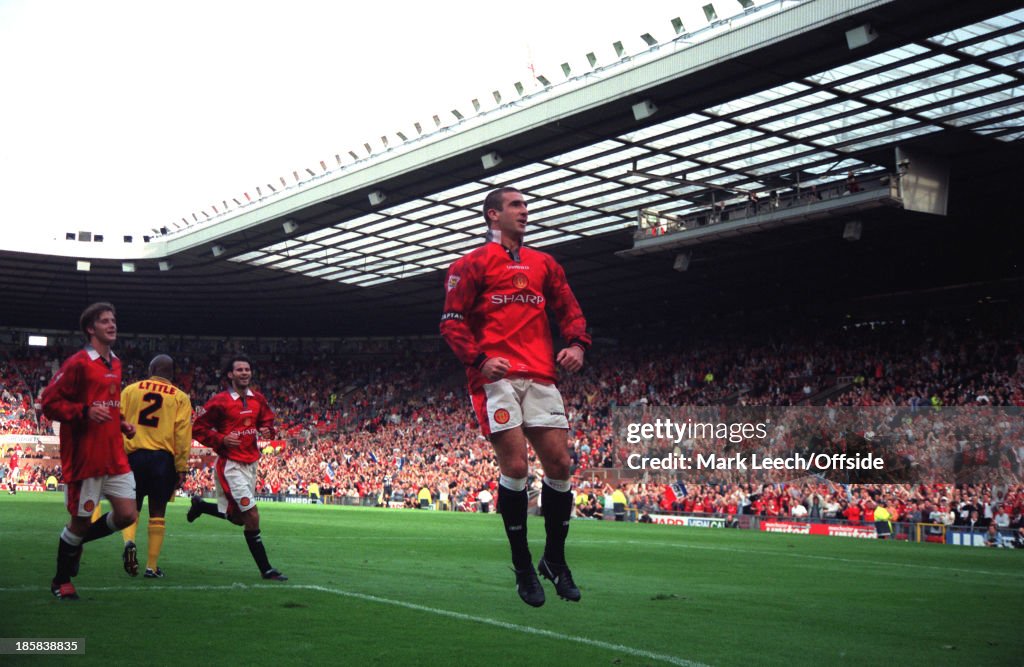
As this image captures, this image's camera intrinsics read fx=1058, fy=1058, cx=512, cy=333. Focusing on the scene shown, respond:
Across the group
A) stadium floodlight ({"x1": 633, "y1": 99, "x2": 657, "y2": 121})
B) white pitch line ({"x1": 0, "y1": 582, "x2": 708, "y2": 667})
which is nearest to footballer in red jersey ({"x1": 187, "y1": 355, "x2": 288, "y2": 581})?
white pitch line ({"x1": 0, "y1": 582, "x2": 708, "y2": 667})

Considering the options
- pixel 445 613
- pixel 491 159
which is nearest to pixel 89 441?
pixel 445 613

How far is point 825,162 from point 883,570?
1660 cm

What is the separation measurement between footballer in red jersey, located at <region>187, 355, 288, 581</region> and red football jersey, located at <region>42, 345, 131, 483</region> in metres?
1.79

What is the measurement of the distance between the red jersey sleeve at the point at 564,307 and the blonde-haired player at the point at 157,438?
5.03 m

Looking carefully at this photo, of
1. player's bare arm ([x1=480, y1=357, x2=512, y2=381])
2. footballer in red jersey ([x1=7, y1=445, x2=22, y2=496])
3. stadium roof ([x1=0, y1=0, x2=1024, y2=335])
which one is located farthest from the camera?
footballer in red jersey ([x1=7, y1=445, x2=22, y2=496])

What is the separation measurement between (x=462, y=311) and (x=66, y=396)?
349cm

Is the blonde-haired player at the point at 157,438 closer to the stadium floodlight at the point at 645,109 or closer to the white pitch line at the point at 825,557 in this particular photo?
the white pitch line at the point at 825,557

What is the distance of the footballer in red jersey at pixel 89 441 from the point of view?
7875 millimetres

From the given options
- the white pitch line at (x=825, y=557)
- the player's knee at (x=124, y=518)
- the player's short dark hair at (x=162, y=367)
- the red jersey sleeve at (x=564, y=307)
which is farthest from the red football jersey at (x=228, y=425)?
the white pitch line at (x=825, y=557)

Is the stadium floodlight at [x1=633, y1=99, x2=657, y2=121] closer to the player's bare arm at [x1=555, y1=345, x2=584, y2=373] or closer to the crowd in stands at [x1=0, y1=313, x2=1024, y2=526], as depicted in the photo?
the crowd in stands at [x1=0, y1=313, x2=1024, y2=526]

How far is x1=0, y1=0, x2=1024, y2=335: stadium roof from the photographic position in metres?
21.5

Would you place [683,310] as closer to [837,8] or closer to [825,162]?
[825,162]

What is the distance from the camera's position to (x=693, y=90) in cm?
2405

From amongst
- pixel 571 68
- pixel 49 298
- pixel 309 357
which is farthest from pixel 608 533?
pixel 309 357
